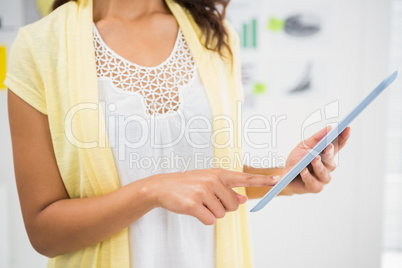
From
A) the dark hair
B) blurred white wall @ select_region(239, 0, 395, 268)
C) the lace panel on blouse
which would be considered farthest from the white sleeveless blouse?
blurred white wall @ select_region(239, 0, 395, 268)

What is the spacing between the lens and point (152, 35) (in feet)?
2.23

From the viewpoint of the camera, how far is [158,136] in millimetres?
605

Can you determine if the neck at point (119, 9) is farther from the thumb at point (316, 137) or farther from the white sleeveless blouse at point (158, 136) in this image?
the thumb at point (316, 137)

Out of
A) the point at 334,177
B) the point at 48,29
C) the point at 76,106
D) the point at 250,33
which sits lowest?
the point at 334,177

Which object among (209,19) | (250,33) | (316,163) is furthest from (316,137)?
(250,33)

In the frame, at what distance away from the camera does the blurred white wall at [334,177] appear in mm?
1725

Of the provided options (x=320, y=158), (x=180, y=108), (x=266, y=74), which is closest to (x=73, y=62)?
(x=180, y=108)

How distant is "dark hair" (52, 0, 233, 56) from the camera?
71cm

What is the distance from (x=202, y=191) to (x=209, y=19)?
1.26 feet

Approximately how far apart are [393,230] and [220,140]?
1.75 metres

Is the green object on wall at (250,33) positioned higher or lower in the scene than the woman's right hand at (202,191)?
higher

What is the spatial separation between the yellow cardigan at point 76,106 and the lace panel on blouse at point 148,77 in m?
0.03

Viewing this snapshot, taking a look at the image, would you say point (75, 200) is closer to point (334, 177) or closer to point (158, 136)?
point (158, 136)

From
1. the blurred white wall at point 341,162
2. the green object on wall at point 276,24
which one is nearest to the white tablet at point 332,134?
the blurred white wall at point 341,162
